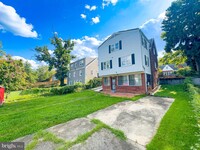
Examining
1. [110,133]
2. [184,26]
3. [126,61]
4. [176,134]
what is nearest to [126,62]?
[126,61]

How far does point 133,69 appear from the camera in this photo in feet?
53.1

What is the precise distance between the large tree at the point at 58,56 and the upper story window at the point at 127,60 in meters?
20.2

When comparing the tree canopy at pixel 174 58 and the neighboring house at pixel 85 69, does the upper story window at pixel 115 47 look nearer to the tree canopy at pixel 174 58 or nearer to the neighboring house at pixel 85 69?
the neighboring house at pixel 85 69

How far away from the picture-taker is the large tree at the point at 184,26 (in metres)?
18.8

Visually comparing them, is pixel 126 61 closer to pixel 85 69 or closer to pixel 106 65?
pixel 106 65

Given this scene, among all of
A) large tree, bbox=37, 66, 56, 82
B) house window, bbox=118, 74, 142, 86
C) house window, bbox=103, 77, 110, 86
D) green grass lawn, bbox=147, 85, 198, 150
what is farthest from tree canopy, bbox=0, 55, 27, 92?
large tree, bbox=37, 66, 56, 82

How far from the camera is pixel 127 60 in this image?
17.1 meters

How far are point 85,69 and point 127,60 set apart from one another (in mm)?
16410

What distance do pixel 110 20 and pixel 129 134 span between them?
14.2 m

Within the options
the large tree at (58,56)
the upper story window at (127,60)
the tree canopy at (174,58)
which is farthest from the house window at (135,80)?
the large tree at (58,56)

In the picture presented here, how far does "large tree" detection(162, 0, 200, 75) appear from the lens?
61.6 ft

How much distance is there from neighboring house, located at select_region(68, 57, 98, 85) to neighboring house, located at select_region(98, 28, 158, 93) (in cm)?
1126

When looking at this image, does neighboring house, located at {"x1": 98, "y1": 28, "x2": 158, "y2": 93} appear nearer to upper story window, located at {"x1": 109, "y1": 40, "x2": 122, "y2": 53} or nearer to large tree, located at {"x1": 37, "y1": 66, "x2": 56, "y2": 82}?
upper story window, located at {"x1": 109, "y1": 40, "x2": 122, "y2": 53}

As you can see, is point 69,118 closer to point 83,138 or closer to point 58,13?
point 83,138
